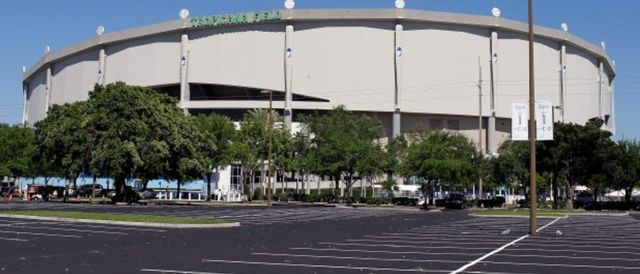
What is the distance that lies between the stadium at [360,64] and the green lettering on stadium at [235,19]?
0.15 m

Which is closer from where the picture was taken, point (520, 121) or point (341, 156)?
point (520, 121)

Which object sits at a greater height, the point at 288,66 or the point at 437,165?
the point at 288,66

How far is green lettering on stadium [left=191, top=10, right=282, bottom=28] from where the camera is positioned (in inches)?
4247

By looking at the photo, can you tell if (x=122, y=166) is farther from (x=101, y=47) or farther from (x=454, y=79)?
(x=101, y=47)

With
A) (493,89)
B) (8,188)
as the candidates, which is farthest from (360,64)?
(8,188)

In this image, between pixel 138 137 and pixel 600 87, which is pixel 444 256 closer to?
pixel 138 137

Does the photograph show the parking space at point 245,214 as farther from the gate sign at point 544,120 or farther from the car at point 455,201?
the car at point 455,201

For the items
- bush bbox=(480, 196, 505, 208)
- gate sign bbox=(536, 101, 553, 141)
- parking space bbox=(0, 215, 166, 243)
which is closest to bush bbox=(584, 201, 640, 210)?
bush bbox=(480, 196, 505, 208)

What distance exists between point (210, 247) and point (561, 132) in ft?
152

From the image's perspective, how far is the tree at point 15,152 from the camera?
7444 cm

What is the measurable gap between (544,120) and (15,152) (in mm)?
65834

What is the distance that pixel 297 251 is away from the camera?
17.1 metres

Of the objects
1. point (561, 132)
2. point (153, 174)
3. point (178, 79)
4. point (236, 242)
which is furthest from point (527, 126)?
point (178, 79)

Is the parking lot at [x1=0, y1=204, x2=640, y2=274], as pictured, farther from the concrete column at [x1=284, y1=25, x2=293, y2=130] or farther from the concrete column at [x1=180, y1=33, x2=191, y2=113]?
the concrete column at [x1=180, y1=33, x2=191, y2=113]
